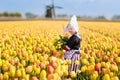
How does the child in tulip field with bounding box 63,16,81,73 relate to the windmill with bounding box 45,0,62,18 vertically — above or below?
above

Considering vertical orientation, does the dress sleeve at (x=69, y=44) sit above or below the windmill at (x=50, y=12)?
above

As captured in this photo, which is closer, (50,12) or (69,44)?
(69,44)

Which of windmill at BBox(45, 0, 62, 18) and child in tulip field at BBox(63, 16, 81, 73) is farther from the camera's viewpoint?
windmill at BBox(45, 0, 62, 18)

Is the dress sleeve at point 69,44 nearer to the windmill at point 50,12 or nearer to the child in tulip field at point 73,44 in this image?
the child in tulip field at point 73,44

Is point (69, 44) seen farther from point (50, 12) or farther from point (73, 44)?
point (50, 12)

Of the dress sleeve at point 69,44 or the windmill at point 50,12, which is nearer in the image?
the dress sleeve at point 69,44

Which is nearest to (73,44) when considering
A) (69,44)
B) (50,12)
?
(69,44)

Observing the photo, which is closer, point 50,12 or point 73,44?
point 73,44

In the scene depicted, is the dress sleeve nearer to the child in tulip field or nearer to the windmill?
the child in tulip field

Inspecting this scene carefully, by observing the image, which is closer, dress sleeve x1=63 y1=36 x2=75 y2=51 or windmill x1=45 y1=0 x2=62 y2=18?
dress sleeve x1=63 y1=36 x2=75 y2=51

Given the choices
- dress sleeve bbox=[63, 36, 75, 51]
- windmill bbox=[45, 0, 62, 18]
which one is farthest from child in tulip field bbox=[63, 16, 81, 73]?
windmill bbox=[45, 0, 62, 18]

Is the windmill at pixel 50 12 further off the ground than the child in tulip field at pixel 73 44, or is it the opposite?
the child in tulip field at pixel 73 44

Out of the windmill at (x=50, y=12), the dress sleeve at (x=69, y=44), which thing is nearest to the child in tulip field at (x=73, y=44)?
the dress sleeve at (x=69, y=44)

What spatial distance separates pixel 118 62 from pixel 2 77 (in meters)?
2.96
